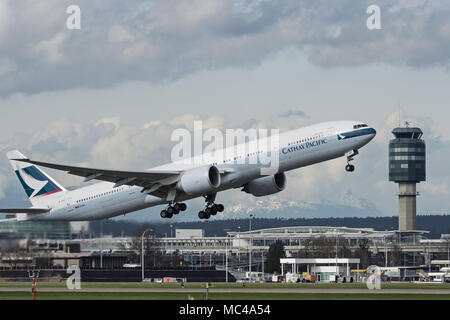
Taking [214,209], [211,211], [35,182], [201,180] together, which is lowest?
[211,211]

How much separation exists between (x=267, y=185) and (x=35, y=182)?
811 inches

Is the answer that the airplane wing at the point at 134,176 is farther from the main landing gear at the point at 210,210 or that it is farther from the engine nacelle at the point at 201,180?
the main landing gear at the point at 210,210

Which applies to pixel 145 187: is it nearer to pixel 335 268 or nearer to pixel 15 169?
pixel 15 169

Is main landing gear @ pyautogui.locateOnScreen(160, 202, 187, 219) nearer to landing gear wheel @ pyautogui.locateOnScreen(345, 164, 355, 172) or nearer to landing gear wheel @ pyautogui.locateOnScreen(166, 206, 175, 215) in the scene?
landing gear wheel @ pyautogui.locateOnScreen(166, 206, 175, 215)

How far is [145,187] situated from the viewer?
65.3 m

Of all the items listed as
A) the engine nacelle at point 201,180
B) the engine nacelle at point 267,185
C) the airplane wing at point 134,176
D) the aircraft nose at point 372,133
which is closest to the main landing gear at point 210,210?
the engine nacelle at point 267,185

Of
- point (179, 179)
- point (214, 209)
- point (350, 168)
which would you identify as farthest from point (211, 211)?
point (350, 168)

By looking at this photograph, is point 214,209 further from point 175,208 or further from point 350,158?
point 350,158

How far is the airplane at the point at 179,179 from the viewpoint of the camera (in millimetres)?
59031

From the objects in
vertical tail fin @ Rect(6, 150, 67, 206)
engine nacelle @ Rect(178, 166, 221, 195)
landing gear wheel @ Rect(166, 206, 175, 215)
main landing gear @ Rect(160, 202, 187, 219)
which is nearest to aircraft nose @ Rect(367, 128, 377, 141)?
engine nacelle @ Rect(178, 166, 221, 195)

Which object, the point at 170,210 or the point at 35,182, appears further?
the point at 35,182

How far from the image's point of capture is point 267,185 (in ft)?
219

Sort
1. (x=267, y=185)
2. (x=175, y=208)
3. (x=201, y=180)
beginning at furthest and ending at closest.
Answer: (x=267, y=185) < (x=175, y=208) < (x=201, y=180)
